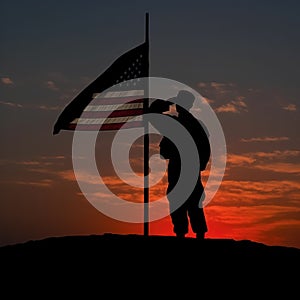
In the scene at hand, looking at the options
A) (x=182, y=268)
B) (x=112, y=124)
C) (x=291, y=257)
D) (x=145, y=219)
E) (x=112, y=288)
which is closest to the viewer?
(x=112, y=288)

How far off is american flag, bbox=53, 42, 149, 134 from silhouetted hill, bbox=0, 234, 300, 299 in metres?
2.71

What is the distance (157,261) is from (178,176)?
275cm

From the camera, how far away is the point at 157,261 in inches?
460

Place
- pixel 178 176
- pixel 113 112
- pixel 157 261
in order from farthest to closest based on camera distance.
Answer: pixel 113 112
pixel 178 176
pixel 157 261

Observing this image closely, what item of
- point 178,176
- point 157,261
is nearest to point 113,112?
point 178,176

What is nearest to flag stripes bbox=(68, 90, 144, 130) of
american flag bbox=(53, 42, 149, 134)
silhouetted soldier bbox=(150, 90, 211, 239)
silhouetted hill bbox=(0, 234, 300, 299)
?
american flag bbox=(53, 42, 149, 134)

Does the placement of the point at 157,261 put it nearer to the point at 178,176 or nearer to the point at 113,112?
the point at 178,176

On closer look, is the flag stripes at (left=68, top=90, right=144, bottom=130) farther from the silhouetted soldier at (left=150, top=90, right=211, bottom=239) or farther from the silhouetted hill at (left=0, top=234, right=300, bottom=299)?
the silhouetted hill at (left=0, top=234, right=300, bottom=299)

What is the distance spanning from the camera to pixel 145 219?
13438 mm

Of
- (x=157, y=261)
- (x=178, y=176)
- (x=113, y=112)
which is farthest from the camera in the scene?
(x=113, y=112)

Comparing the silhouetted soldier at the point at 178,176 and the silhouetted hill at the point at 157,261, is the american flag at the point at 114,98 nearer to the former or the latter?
the silhouetted soldier at the point at 178,176

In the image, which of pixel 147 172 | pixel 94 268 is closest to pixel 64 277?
pixel 94 268

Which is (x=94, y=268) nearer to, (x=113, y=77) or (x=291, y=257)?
(x=291, y=257)

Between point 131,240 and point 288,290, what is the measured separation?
10.9 ft
